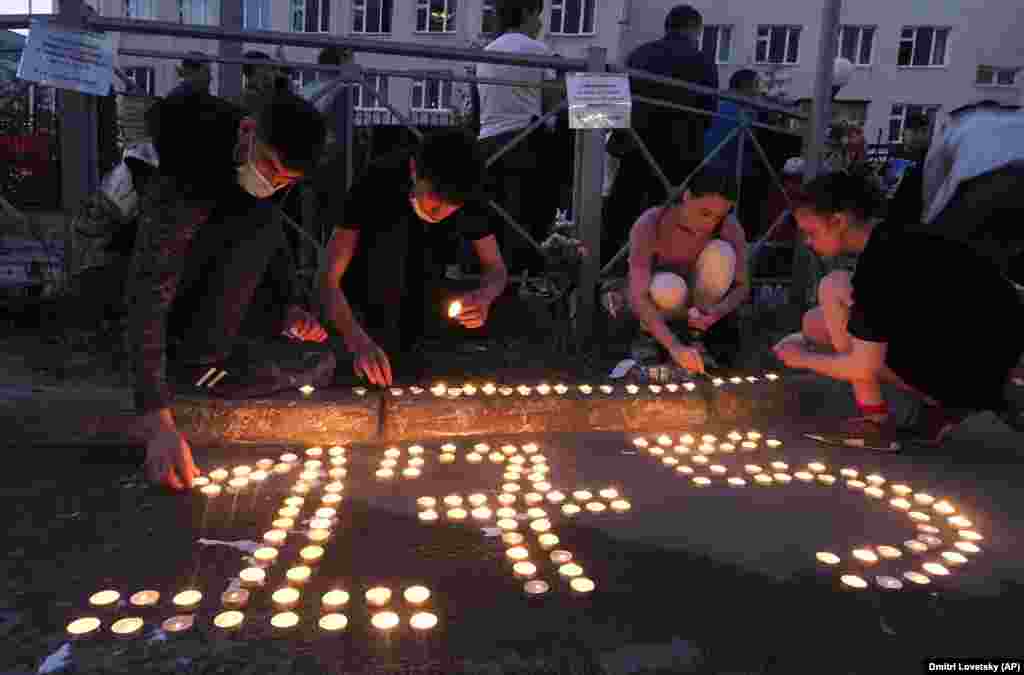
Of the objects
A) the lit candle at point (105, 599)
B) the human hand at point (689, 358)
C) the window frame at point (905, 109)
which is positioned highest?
the window frame at point (905, 109)

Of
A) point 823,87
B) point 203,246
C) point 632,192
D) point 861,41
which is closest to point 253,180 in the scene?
point 203,246

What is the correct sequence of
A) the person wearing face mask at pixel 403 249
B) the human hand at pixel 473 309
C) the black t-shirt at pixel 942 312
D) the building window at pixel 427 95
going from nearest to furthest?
1. the person wearing face mask at pixel 403 249
2. the black t-shirt at pixel 942 312
3. the human hand at pixel 473 309
4. the building window at pixel 427 95

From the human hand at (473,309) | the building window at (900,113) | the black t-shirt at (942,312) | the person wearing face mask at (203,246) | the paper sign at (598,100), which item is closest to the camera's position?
the person wearing face mask at (203,246)

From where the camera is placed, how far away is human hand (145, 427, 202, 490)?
2553 millimetres

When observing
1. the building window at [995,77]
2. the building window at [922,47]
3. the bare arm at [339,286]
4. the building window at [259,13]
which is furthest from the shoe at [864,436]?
the building window at [995,77]

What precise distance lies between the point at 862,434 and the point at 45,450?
3.27m

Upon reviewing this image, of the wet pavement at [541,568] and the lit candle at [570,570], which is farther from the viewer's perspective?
the lit candle at [570,570]

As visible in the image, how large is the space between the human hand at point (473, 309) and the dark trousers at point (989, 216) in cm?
183

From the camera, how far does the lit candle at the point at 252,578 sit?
6.86 ft

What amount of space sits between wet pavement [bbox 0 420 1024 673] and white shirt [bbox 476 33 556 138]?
2.69 meters

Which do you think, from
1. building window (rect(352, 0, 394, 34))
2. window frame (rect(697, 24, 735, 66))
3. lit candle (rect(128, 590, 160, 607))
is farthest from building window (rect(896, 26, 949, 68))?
lit candle (rect(128, 590, 160, 607))

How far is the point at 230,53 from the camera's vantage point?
15.9 feet

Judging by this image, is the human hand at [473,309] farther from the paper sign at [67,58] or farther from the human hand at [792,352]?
the paper sign at [67,58]

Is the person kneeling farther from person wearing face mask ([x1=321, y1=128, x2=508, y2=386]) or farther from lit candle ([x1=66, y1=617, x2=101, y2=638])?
lit candle ([x1=66, y1=617, x2=101, y2=638])
